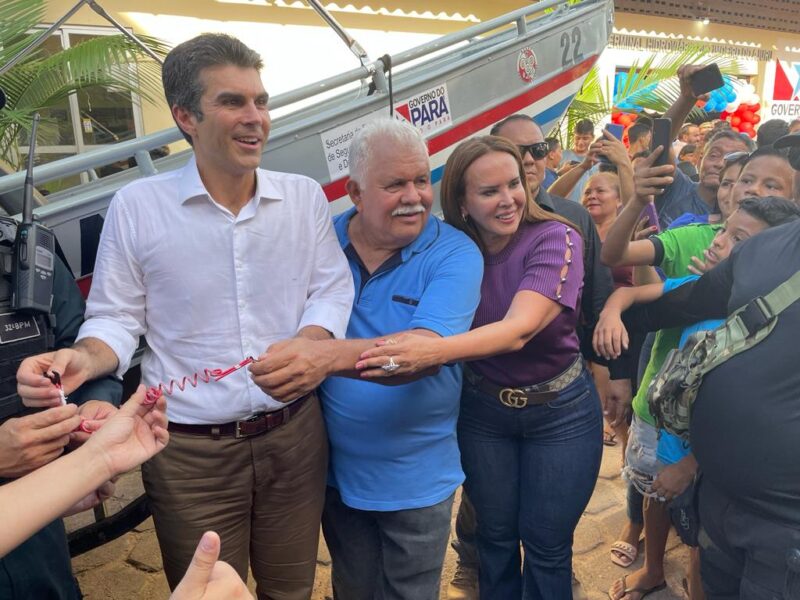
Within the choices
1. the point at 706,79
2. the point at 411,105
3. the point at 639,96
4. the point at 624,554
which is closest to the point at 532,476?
the point at 624,554

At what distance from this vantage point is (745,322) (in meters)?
1.56

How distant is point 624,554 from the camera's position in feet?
9.55

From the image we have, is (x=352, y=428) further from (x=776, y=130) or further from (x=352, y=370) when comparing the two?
(x=776, y=130)

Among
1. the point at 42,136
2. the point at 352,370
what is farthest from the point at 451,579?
the point at 42,136

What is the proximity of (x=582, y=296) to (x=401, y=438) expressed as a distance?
39.5 inches

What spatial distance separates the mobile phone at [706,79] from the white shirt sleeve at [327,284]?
159 cm

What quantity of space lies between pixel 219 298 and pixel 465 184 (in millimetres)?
852

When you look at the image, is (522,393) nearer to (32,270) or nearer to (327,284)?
(327,284)

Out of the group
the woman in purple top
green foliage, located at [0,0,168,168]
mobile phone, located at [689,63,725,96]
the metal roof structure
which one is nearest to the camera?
the woman in purple top

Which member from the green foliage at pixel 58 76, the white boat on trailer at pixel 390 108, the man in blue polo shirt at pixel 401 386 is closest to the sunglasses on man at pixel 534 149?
the white boat on trailer at pixel 390 108

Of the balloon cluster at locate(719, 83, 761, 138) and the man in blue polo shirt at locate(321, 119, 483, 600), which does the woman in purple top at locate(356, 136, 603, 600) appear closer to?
the man in blue polo shirt at locate(321, 119, 483, 600)

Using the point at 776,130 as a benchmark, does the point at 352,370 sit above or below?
below

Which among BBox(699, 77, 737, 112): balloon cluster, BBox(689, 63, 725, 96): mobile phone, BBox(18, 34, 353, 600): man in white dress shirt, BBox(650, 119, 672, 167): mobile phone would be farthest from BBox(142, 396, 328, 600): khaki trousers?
BBox(699, 77, 737, 112): balloon cluster

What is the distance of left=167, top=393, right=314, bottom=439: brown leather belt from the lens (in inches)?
68.9
